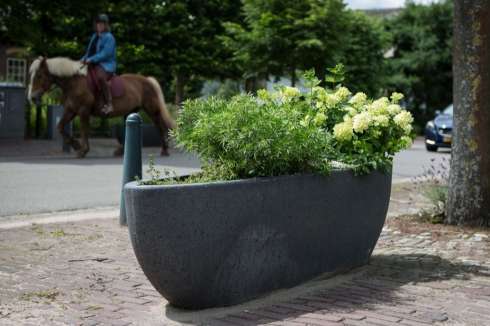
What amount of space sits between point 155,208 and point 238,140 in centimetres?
69

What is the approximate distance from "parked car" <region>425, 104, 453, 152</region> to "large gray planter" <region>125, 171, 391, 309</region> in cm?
1786

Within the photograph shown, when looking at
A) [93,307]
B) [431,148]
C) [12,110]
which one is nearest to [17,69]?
[12,110]

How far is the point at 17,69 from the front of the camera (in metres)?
44.4

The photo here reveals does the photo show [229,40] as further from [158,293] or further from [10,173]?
[158,293]

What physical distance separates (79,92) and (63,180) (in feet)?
15.4

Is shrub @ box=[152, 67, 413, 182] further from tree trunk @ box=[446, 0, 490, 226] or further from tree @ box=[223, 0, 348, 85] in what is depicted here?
tree @ box=[223, 0, 348, 85]

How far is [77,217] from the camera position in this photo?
324 inches

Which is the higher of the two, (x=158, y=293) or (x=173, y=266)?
(x=173, y=266)

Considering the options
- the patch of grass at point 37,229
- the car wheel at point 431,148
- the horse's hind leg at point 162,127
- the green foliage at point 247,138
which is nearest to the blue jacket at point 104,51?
the horse's hind leg at point 162,127

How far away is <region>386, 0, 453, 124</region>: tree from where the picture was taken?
135 ft

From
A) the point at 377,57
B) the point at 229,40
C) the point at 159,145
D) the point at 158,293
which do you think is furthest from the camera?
the point at 377,57

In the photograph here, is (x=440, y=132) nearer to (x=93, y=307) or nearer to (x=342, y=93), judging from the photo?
(x=342, y=93)

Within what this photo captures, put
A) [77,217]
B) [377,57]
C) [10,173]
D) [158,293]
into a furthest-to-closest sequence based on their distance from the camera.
Result: [377,57]
[10,173]
[77,217]
[158,293]

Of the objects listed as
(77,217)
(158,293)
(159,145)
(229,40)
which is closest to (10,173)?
(77,217)
